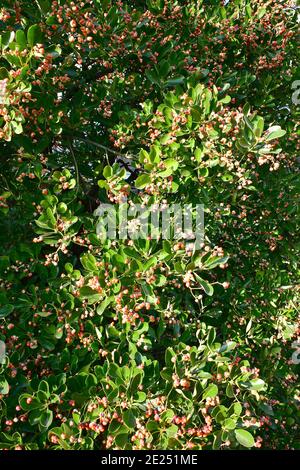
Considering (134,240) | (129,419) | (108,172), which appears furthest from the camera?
(108,172)

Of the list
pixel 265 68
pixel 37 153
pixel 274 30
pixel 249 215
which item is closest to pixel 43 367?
pixel 37 153

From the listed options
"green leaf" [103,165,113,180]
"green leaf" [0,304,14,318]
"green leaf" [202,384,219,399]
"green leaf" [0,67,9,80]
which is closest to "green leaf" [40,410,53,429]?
"green leaf" [0,304,14,318]

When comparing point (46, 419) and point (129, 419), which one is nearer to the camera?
point (129, 419)

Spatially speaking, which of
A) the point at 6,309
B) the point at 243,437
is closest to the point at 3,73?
the point at 6,309

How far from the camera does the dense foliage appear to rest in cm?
254

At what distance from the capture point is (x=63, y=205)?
8.99ft

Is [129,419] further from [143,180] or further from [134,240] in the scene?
[143,180]

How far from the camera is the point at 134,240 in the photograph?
2.66 meters

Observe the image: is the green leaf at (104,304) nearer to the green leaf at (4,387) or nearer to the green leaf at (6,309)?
the green leaf at (6,309)

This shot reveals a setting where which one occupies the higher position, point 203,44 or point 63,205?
point 203,44

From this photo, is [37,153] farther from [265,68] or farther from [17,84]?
[265,68]

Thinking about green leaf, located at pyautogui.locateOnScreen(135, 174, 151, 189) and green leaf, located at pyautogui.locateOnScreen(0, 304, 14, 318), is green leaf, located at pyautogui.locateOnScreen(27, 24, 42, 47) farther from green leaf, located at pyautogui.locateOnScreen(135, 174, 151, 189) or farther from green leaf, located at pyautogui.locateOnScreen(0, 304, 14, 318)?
green leaf, located at pyautogui.locateOnScreen(0, 304, 14, 318)

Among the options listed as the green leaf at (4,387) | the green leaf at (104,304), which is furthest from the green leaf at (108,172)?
the green leaf at (4,387)
